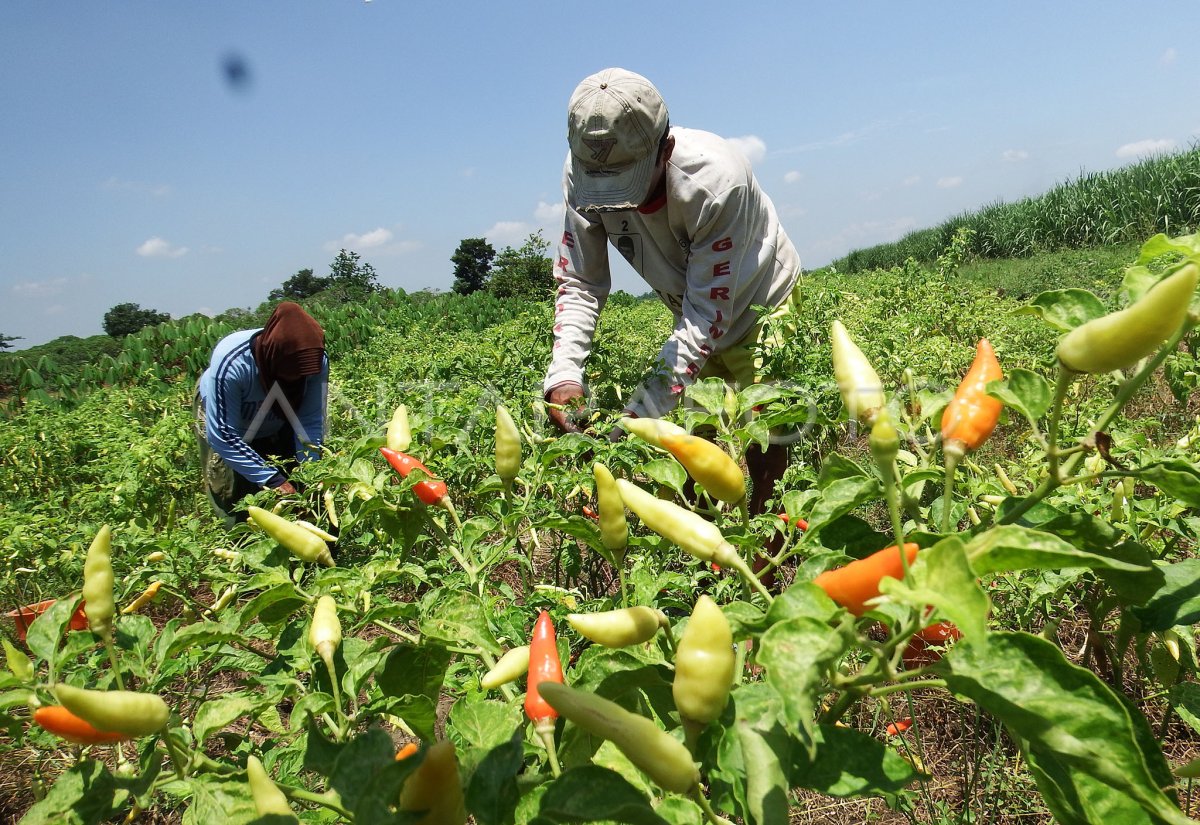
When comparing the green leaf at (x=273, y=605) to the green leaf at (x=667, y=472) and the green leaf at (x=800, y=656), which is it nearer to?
the green leaf at (x=667, y=472)

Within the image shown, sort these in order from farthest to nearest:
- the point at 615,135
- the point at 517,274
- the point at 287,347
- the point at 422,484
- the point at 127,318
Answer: the point at 127,318 < the point at 517,274 < the point at 287,347 < the point at 615,135 < the point at 422,484

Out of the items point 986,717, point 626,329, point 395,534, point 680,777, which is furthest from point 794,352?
point 626,329

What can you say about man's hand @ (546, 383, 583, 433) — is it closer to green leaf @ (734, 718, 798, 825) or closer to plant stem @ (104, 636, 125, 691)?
plant stem @ (104, 636, 125, 691)

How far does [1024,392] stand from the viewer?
61 centimetres

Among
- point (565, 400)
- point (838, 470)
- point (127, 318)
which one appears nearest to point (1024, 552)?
point (838, 470)

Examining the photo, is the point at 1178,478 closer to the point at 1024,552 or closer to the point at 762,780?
the point at 1024,552

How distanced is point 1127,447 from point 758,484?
4.57 ft

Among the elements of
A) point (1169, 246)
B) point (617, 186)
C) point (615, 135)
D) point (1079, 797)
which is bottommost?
point (1079, 797)

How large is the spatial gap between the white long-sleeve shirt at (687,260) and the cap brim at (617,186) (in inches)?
4.1

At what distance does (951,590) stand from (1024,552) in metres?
0.06

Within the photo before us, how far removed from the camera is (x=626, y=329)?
23.9ft

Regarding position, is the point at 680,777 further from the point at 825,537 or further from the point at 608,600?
the point at 608,600

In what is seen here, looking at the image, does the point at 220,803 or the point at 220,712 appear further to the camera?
the point at 220,712

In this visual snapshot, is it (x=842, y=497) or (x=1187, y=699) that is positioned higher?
(x=842, y=497)
